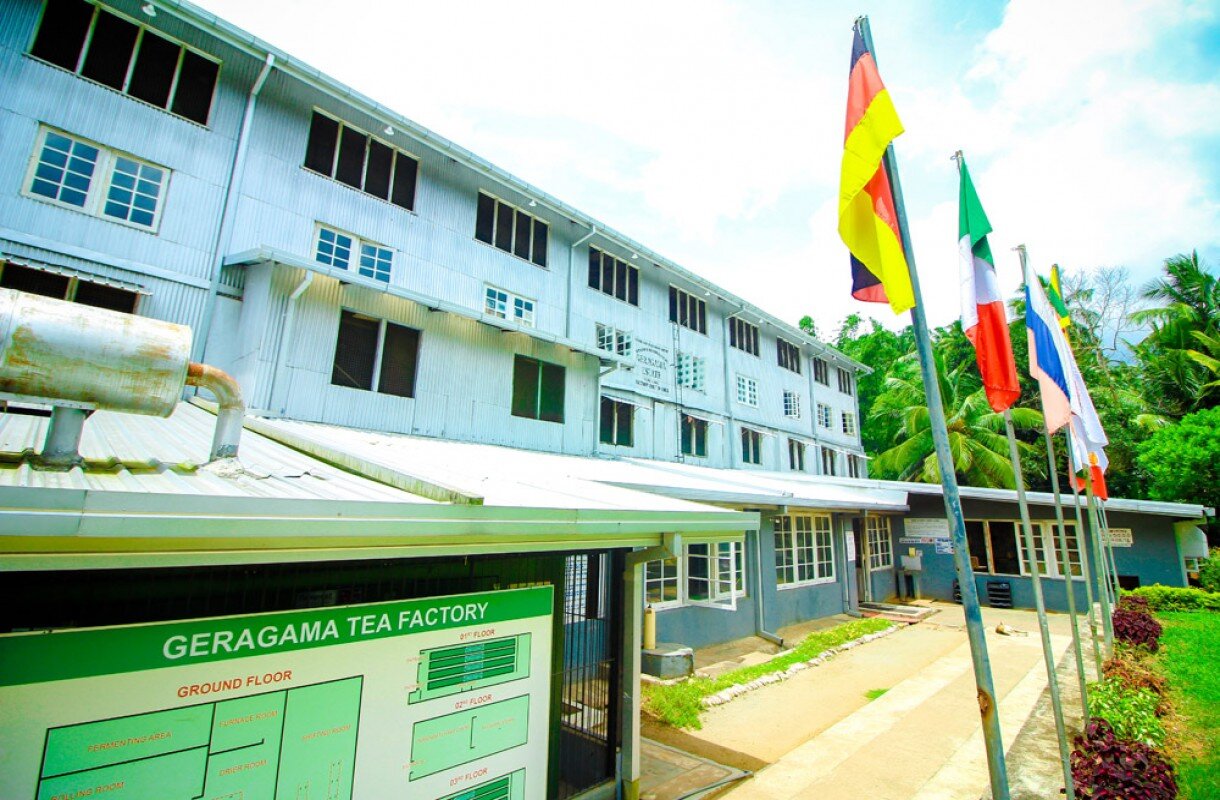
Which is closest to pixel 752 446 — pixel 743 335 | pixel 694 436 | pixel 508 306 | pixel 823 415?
pixel 694 436

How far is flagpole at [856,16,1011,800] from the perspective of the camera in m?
3.27

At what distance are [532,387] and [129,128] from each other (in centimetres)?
738

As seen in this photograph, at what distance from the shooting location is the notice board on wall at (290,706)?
2.15 metres

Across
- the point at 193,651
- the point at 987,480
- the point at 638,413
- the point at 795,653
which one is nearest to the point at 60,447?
the point at 193,651

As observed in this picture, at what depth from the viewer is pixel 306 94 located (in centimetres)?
956

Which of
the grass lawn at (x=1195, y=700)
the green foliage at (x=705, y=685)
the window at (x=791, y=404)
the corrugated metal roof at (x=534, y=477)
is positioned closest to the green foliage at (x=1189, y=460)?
the grass lawn at (x=1195, y=700)

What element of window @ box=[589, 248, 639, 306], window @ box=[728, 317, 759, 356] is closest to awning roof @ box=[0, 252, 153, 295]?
window @ box=[589, 248, 639, 306]

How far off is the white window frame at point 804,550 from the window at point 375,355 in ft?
27.0

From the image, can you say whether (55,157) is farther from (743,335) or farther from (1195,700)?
(743,335)

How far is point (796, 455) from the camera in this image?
21.0 metres

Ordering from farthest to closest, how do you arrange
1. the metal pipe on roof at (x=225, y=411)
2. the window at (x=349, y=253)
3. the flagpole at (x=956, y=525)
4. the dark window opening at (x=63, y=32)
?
1. the window at (x=349, y=253)
2. the dark window opening at (x=63, y=32)
3. the flagpole at (x=956, y=525)
4. the metal pipe on roof at (x=225, y=411)

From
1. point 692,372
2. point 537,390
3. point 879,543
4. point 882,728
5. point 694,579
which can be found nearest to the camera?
point 882,728

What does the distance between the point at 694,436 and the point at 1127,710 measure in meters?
11.3

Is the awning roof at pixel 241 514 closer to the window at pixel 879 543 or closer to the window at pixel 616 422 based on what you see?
the window at pixel 616 422
